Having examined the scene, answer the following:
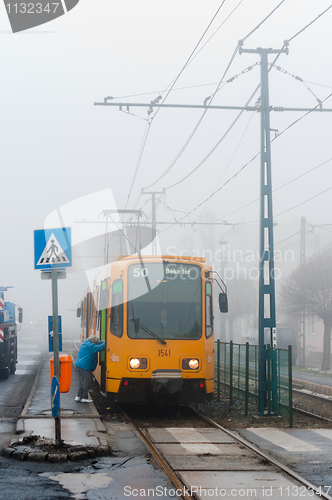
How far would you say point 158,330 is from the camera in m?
12.3

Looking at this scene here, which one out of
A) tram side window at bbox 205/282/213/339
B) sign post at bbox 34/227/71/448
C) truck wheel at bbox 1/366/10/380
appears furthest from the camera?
truck wheel at bbox 1/366/10/380

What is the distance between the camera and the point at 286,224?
7594 centimetres

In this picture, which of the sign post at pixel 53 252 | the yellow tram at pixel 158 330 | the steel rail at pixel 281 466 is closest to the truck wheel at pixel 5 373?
the yellow tram at pixel 158 330

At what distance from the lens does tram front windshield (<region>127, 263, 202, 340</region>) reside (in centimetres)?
1231

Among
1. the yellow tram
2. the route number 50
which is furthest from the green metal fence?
the route number 50

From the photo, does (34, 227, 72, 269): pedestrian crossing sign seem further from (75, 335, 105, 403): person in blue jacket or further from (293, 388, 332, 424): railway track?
(293, 388, 332, 424): railway track

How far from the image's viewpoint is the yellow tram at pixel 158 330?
12.0 meters

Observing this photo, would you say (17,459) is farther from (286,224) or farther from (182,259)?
(286,224)

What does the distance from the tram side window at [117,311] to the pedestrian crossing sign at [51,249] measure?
3799 mm

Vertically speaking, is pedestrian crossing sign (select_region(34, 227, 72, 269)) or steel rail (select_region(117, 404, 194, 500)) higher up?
pedestrian crossing sign (select_region(34, 227, 72, 269))

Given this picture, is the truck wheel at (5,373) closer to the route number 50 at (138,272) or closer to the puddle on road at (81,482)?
the route number 50 at (138,272)

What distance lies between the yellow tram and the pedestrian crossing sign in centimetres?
379

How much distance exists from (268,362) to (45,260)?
234 inches

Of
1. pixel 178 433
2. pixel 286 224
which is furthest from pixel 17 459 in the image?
pixel 286 224
